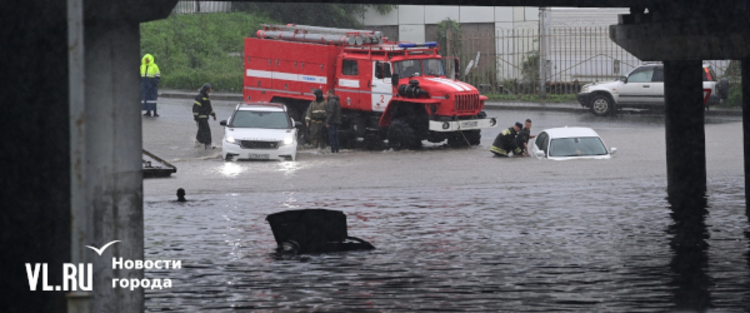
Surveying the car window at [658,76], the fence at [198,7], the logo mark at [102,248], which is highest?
the fence at [198,7]

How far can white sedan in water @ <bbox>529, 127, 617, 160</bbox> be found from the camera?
77.5 ft

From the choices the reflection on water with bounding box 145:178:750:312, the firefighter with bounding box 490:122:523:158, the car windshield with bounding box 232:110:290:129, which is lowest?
the reflection on water with bounding box 145:178:750:312

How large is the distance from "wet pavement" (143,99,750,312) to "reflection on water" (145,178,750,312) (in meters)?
0.03

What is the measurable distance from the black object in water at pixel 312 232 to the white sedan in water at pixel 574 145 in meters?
11.2

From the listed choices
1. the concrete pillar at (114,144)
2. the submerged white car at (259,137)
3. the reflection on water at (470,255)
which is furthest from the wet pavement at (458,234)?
the concrete pillar at (114,144)

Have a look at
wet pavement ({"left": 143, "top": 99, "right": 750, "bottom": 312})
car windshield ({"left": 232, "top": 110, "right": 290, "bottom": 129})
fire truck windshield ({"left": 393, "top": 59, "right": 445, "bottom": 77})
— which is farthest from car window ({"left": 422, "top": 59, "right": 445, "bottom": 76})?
car windshield ({"left": 232, "top": 110, "right": 290, "bottom": 129})

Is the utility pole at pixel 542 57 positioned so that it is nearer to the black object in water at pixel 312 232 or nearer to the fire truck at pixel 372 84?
the fire truck at pixel 372 84

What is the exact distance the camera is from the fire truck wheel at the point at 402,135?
2648 cm

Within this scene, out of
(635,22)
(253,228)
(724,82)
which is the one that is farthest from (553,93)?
(253,228)

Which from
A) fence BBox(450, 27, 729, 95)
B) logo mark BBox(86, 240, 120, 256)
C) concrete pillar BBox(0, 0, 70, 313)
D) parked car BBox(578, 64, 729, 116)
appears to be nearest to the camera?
concrete pillar BBox(0, 0, 70, 313)

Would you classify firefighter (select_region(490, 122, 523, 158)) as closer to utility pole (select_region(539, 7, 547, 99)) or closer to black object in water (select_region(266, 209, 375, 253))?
black object in water (select_region(266, 209, 375, 253))

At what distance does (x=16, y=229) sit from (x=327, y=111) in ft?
63.0

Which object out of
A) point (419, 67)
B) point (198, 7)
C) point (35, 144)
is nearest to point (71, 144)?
→ point (35, 144)

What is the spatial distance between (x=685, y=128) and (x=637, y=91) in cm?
1470
